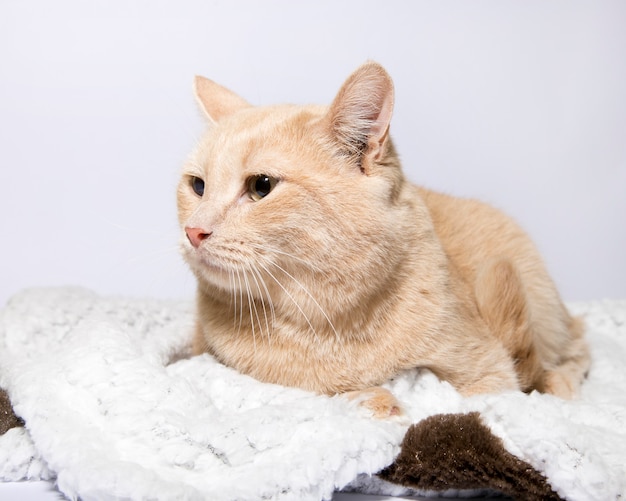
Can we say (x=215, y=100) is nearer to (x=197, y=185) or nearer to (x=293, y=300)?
(x=197, y=185)

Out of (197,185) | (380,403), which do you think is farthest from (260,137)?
(380,403)

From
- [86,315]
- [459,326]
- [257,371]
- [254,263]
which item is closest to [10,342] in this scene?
[86,315]

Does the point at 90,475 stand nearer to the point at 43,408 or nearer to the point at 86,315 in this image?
the point at 43,408

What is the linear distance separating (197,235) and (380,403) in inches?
21.0

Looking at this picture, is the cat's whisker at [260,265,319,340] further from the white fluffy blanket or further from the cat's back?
the cat's back

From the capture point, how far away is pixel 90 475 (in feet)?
4.98

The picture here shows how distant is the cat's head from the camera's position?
1756mm

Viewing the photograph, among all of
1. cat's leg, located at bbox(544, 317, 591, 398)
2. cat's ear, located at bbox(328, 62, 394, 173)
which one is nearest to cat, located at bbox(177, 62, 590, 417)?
cat's ear, located at bbox(328, 62, 394, 173)

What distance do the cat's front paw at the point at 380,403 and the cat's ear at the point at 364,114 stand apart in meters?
0.50

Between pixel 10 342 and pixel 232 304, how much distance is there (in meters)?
0.79

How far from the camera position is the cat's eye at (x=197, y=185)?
6.52ft

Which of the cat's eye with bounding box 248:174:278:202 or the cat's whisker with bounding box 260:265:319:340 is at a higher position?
the cat's eye with bounding box 248:174:278:202

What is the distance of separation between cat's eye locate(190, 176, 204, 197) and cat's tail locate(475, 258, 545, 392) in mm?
764

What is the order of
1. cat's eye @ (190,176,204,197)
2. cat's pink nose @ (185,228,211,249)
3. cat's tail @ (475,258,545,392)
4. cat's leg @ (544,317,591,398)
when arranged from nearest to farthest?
cat's pink nose @ (185,228,211,249), cat's eye @ (190,176,204,197), cat's tail @ (475,258,545,392), cat's leg @ (544,317,591,398)
